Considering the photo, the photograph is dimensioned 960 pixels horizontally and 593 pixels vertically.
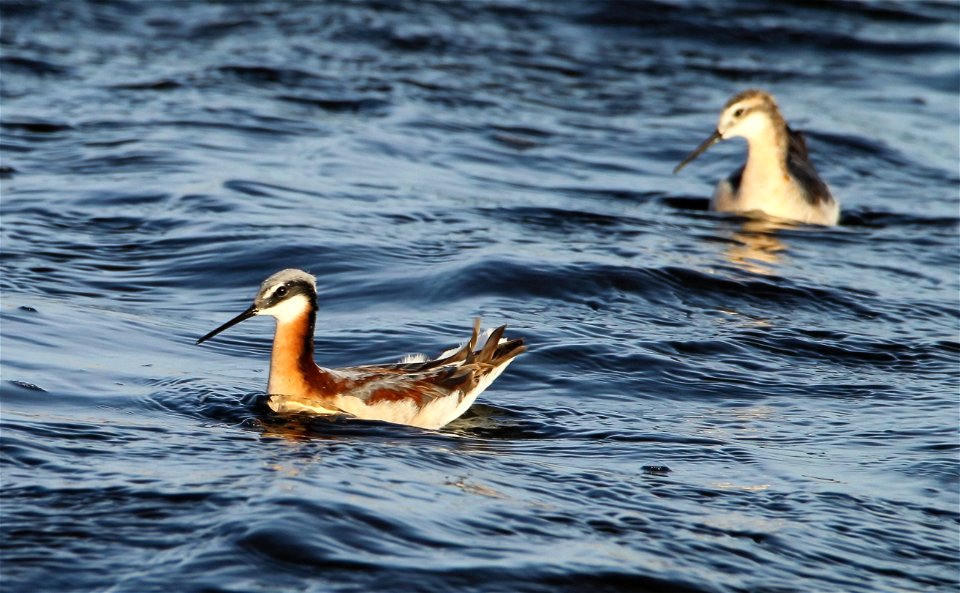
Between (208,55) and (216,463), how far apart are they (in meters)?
15.4

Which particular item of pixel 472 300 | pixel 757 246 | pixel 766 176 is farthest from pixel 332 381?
pixel 766 176

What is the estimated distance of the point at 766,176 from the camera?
1719 cm

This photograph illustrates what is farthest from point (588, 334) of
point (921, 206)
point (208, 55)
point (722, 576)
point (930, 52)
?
point (930, 52)

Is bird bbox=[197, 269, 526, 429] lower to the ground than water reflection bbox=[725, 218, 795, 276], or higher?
lower

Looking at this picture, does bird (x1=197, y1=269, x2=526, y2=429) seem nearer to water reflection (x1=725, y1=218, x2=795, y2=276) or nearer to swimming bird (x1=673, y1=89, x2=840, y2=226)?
water reflection (x1=725, y1=218, x2=795, y2=276)

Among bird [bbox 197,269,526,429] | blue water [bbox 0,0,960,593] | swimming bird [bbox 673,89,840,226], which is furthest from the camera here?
swimming bird [bbox 673,89,840,226]

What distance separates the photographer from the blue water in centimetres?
749

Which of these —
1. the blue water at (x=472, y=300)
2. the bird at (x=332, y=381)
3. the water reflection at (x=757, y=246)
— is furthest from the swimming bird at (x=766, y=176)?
the bird at (x=332, y=381)

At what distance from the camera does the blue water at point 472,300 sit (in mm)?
7488

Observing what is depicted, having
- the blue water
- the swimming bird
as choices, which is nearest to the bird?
the blue water

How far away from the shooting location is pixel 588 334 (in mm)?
11734

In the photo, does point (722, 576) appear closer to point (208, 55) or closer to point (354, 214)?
point (354, 214)

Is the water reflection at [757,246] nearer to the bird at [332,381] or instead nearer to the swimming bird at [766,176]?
the swimming bird at [766,176]

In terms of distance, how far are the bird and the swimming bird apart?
26.0ft
